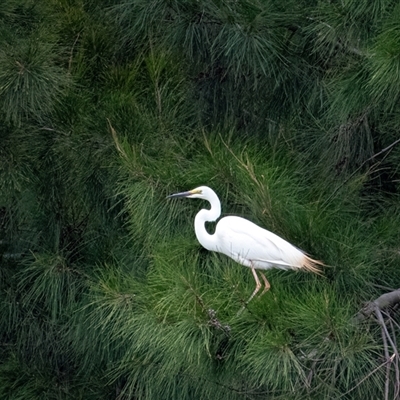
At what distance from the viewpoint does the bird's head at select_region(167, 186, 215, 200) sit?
5.38 feet

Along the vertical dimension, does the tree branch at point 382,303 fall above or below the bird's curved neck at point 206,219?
above

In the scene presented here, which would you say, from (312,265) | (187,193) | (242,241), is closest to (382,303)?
(312,265)

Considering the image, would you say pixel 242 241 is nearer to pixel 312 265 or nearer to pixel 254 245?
pixel 254 245

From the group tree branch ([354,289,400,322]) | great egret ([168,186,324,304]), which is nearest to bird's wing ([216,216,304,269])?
great egret ([168,186,324,304])

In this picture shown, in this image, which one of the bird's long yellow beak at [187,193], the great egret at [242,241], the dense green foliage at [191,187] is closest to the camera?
the dense green foliage at [191,187]

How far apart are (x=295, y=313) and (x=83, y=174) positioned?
2.83 ft

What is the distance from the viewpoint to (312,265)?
1489 mm

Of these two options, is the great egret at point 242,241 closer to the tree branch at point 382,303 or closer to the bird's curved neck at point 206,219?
the bird's curved neck at point 206,219

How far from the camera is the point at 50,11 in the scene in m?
2.18

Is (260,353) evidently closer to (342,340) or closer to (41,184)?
(342,340)

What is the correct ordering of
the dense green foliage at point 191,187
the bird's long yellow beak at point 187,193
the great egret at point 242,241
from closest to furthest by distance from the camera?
the dense green foliage at point 191,187 < the great egret at point 242,241 < the bird's long yellow beak at point 187,193

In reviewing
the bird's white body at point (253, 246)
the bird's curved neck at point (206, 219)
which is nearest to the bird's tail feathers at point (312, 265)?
the bird's white body at point (253, 246)

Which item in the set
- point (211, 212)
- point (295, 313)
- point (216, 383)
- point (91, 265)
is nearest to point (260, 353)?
point (295, 313)

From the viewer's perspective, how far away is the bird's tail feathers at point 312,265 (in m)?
1.48
